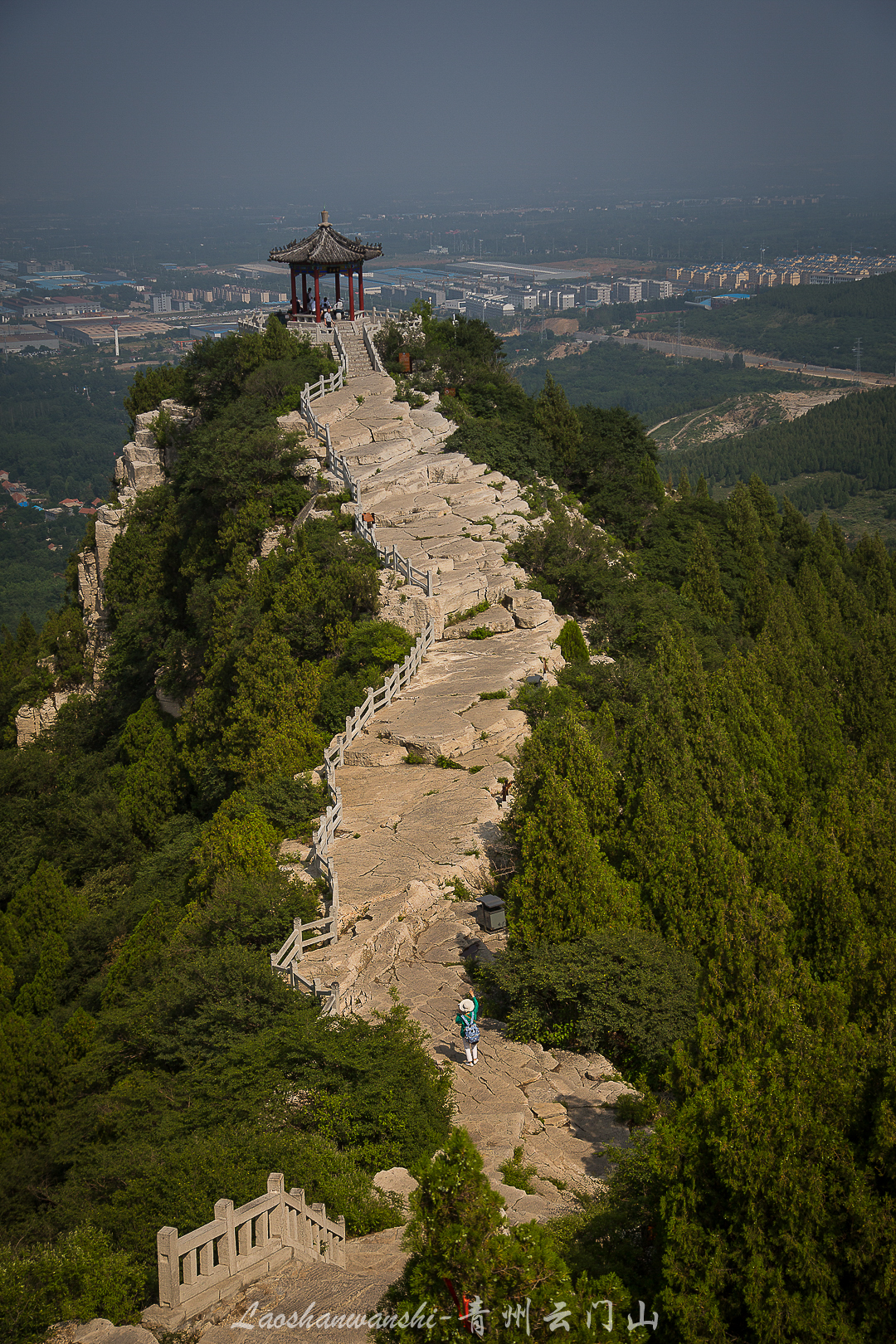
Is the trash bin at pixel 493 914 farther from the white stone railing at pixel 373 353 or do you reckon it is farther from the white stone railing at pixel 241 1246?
the white stone railing at pixel 373 353

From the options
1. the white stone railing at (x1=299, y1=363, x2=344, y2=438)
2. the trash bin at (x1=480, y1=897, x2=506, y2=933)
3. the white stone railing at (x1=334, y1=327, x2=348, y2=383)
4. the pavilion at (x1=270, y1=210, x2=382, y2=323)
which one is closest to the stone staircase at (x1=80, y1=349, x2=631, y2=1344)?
the trash bin at (x1=480, y1=897, x2=506, y2=933)

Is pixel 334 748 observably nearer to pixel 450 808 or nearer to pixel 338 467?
pixel 450 808

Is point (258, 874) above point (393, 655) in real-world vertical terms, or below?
below

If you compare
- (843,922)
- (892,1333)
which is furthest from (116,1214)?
(843,922)

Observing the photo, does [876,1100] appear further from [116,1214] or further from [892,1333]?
[116,1214]

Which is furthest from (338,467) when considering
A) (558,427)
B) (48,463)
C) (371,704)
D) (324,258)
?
(48,463)

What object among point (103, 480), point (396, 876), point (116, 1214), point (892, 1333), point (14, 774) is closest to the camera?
point (892, 1333)
